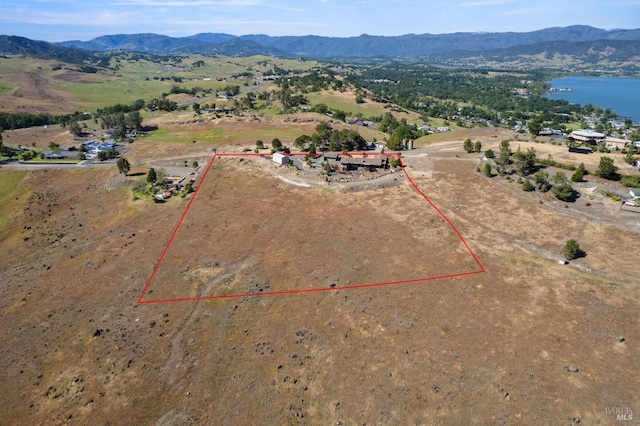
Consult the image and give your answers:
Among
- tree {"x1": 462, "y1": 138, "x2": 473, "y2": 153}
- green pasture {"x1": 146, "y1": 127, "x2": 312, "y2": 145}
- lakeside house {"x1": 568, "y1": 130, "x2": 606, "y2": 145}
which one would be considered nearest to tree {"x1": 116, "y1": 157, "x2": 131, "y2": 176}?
green pasture {"x1": 146, "y1": 127, "x2": 312, "y2": 145}

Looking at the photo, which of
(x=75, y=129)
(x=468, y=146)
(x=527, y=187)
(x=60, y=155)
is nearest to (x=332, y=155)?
(x=468, y=146)

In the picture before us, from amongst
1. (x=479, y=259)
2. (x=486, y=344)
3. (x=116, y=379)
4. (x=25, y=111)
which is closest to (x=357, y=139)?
(x=479, y=259)

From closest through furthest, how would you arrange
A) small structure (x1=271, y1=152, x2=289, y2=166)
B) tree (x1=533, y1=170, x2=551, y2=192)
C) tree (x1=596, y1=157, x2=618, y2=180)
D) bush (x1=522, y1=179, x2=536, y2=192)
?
tree (x1=533, y1=170, x2=551, y2=192)
bush (x1=522, y1=179, x2=536, y2=192)
tree (x1=596, y1=157, x2=618, y2=180)
small structure (x1=271, y1=152, x2=289, y2=166)

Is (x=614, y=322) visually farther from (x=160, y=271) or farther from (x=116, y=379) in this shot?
(x=160, y=271)

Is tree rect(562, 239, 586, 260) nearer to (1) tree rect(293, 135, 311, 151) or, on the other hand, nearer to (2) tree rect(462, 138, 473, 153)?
(2) tree rect(462, 138, 473, 153)

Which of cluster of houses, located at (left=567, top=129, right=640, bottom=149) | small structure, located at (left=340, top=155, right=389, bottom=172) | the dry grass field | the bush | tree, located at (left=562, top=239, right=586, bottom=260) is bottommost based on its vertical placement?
the dry grass field

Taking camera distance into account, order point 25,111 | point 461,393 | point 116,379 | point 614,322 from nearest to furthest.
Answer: point 461,393
point 116,379
point 614,322
point 25,111

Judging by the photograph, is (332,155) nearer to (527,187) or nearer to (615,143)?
(527,187)

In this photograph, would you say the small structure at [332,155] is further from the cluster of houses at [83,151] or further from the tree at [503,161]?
the cluster of houses at [83,151]
